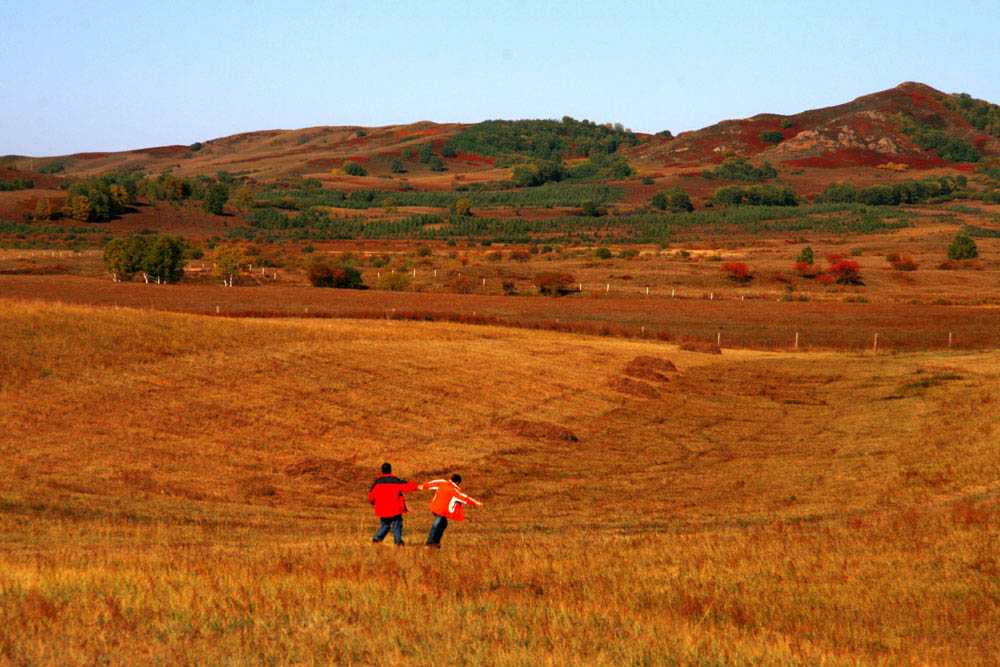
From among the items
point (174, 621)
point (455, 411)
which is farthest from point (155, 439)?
point (174, 621)

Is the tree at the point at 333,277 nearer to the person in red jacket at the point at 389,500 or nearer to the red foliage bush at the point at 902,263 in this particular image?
the red foliage bush at the point at 902,263

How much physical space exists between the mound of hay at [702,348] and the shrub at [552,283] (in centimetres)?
3456

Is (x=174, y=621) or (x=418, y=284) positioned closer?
(x=174, y=621)

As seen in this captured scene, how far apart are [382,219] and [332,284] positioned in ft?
314

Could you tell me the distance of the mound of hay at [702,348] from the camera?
49.9m

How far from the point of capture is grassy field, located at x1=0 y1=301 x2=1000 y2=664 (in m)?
10.4

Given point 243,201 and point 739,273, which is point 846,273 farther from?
point 243,201

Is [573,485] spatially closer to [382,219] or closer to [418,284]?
[418,284]

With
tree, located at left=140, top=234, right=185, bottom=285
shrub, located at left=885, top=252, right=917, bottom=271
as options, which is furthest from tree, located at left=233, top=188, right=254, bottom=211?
shrub, located at left=885, top=252, right=917, bottom=271

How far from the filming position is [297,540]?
1644cm

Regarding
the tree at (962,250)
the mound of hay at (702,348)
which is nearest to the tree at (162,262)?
the mound of hay at (702,348)

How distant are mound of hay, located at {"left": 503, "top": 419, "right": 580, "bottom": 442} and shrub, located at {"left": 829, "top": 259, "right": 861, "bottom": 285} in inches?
2805

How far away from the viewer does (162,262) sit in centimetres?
8306

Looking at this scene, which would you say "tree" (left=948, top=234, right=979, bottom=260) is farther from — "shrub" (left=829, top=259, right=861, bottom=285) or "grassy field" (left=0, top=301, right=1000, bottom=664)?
"grassy field" (left=0, top=301, right=1000, bottom=664)
